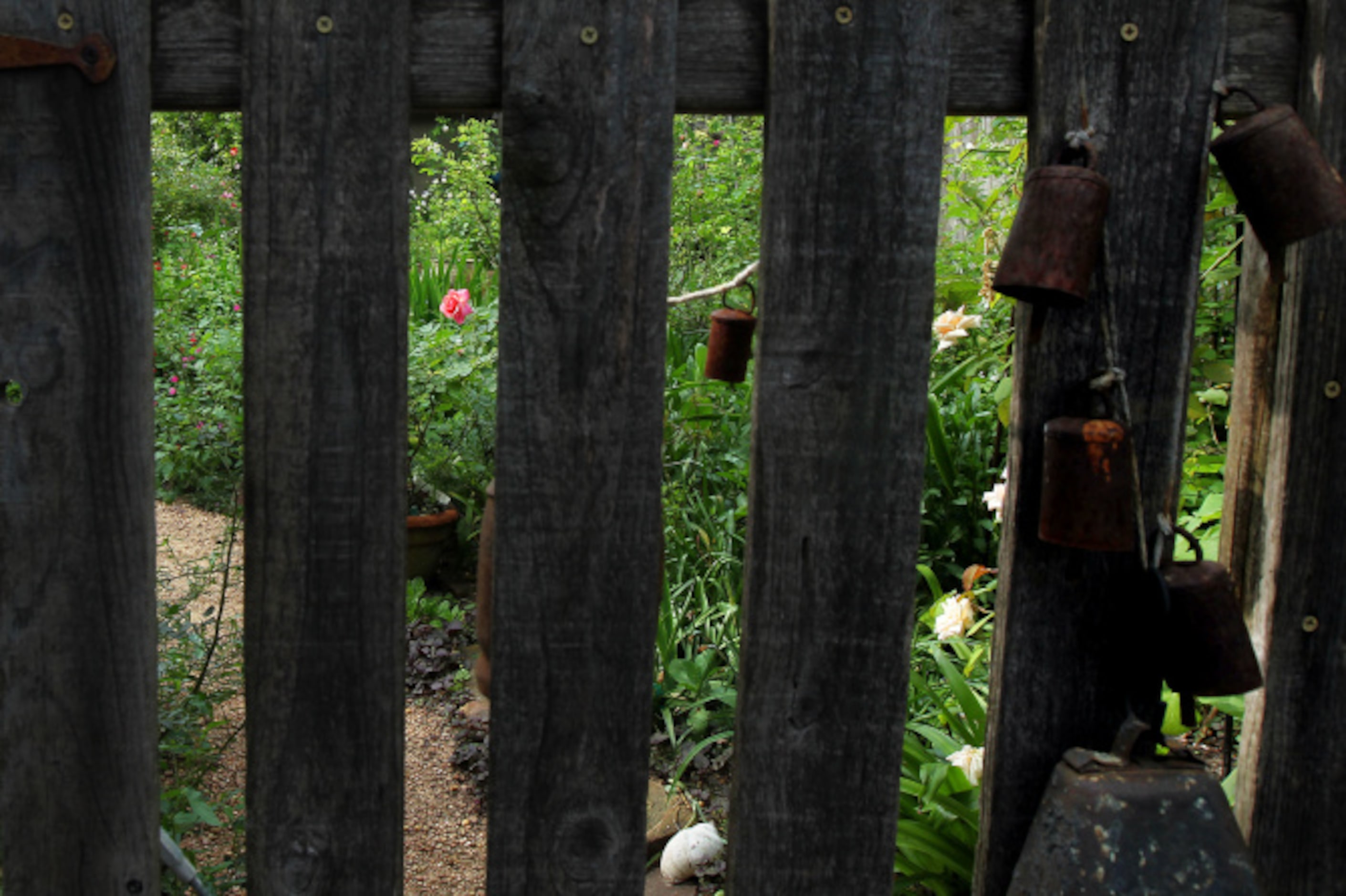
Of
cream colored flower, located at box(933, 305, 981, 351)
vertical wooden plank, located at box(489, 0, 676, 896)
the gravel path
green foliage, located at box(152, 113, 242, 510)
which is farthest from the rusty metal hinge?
cream colored flower, located at box(933, 305, 981, 351)

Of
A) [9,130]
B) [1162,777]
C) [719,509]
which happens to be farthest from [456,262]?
[1162,777]

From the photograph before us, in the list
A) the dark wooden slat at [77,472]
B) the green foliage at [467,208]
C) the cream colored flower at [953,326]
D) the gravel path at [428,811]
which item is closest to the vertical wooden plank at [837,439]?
the dark wooden slat at [77,472]

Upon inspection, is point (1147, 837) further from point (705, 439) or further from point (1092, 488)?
point (705, 439)

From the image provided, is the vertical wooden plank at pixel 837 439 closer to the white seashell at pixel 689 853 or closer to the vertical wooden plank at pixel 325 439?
the vertical wooden plank at pixel 325 439

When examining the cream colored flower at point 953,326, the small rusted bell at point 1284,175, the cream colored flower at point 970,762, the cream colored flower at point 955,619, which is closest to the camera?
the small rusted bell at point 1284,175

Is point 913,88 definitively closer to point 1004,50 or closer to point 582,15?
point 1004,50

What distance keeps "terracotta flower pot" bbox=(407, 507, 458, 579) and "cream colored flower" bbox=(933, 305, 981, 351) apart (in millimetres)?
2063

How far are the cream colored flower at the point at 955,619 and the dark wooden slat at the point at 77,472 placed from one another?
1786 millimetres

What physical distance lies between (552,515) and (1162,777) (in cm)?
77

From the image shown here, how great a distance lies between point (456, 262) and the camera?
6.56 meters

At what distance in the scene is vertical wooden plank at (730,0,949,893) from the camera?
4.77 ft

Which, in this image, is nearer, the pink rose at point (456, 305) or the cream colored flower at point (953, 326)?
the cream colored flower at point (953, 326)

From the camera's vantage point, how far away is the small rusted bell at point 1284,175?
1.39 metres

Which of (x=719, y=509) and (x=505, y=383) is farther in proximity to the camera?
(x=719, y=509)
